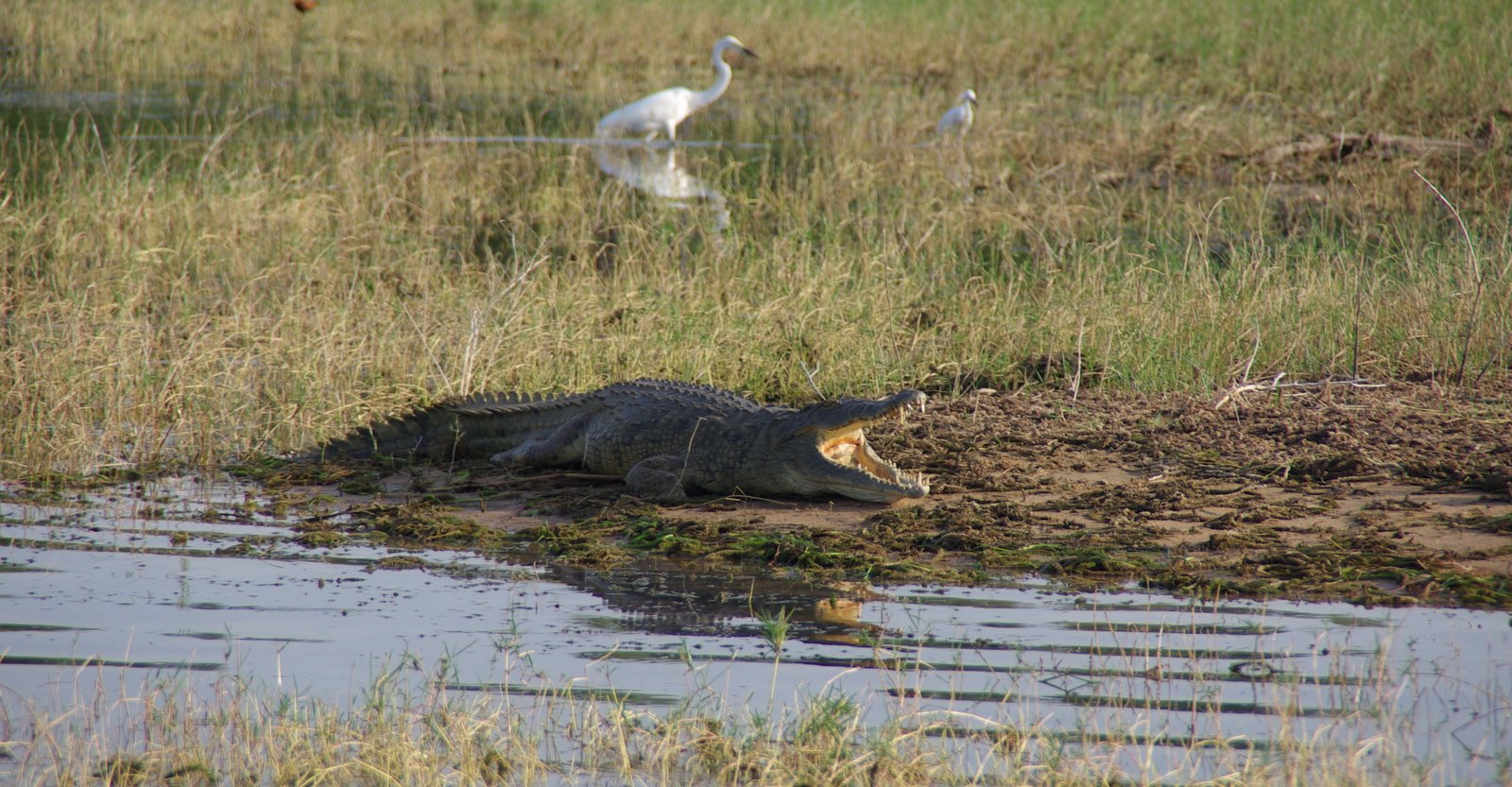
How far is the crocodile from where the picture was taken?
17.7ft

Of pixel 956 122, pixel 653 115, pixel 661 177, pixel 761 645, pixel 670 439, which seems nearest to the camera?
pixel 761 645

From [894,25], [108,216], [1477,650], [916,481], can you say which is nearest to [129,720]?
[916,481]

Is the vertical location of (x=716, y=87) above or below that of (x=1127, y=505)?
above

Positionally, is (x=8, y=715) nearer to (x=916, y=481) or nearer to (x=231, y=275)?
(x=916, y=481)

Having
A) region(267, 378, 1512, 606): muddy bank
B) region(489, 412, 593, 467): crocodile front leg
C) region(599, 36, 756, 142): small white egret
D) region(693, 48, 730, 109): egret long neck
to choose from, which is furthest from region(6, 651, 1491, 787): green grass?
region(693, 48, 730, 109): egret long neck

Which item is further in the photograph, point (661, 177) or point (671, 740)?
point (661, 177)

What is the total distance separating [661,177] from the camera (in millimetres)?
13477

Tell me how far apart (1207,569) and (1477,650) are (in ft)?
2.90

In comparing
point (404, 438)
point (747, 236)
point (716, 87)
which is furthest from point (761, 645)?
point (716, 87)

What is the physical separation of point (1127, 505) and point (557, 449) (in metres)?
2.45

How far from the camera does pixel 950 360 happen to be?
7.09 m

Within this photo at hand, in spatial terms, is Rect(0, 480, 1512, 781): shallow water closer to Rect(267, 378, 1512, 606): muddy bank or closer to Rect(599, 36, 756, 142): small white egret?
Rect(267, 378, 1512, 606): muddy bank

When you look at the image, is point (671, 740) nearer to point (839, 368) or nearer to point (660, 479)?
point (660, 479)

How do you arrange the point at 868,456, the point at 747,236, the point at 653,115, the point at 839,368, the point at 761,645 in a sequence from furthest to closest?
1. the point at 653,115
2. the point at 747,236
3. the point at 839,368
4. the point at 868,456
5. the point at 761,645
